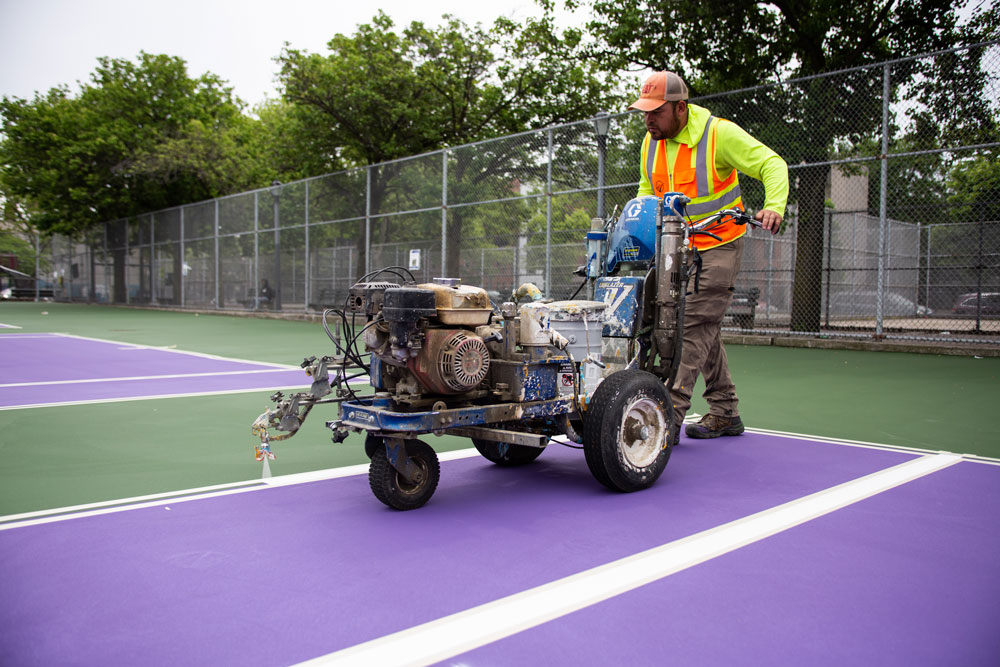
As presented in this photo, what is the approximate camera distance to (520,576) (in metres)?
2.62

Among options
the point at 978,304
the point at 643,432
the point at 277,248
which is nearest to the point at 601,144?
the point at 978,304

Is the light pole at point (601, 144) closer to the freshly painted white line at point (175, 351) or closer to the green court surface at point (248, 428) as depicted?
the green court surface at point (248, 428)

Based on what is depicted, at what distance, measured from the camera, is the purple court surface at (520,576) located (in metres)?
2.11

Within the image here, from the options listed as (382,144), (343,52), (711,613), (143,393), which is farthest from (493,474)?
(343,52)

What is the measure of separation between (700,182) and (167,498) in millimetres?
3528

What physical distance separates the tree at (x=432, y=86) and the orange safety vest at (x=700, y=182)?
18.4m

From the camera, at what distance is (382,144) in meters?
24.3

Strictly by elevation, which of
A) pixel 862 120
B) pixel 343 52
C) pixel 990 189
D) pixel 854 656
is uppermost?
pixel 343 52

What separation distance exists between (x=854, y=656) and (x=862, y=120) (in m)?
10.6

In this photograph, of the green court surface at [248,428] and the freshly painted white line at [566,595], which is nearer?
the freshly painted white line at [566,595]

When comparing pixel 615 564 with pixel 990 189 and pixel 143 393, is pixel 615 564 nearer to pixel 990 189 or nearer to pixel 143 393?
pixel 143 393

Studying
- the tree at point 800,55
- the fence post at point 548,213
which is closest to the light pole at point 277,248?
the tree at point 800,55

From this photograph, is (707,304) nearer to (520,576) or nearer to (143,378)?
(520,576)

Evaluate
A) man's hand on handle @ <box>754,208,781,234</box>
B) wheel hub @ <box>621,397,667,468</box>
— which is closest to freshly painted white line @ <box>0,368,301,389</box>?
wheel hub @ <box>621,397,667,468</box>
